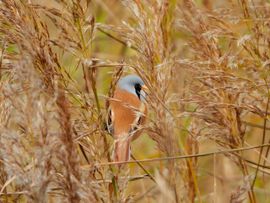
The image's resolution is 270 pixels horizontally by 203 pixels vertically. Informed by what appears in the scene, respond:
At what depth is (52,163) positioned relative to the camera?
1.84 metres

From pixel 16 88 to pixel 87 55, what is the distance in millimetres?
290

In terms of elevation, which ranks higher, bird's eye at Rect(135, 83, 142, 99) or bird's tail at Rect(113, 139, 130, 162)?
bird's eye at Rect(135, 83, 142, 99)

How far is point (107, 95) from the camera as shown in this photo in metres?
2.32

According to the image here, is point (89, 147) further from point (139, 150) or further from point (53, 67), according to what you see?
point (139, 150)

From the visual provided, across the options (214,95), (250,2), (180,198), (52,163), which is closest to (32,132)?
(52,163)

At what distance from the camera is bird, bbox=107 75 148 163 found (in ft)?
7.46

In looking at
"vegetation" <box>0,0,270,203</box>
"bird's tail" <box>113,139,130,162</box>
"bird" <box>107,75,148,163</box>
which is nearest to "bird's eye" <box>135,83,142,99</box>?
"bird" <box>107,75,148,163</box>

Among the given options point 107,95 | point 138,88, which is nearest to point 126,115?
point 138,88

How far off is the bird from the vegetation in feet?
0.13

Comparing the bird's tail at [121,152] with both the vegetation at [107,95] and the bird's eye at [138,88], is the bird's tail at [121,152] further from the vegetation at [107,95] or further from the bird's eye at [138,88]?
the bird's eye at [138,88]

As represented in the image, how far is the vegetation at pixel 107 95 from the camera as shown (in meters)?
1.80

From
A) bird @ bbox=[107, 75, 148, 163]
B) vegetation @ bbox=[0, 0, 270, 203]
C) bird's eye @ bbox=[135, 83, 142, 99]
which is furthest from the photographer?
bird's eye @ bbox=[135, 83, 142, 99]

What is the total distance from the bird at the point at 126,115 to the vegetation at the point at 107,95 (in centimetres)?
4

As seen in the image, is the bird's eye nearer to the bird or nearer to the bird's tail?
the bird
